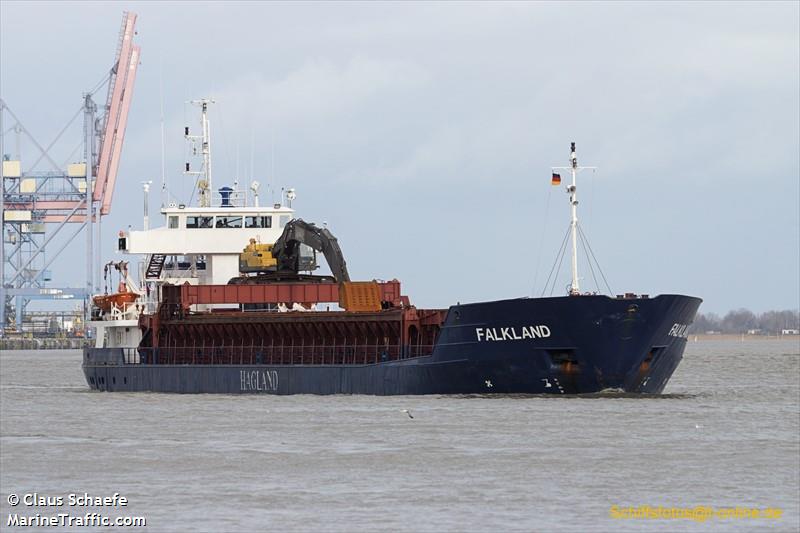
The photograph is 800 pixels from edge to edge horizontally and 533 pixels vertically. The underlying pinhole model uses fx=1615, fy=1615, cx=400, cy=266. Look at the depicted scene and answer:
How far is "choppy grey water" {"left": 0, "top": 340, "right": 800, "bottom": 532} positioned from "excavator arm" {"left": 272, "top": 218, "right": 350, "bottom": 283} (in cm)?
728

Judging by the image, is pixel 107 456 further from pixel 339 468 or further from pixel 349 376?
pixel 349 376

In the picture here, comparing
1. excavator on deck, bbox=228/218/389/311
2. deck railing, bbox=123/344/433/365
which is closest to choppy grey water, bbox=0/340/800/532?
deck railing, bbox=123/344/433/365

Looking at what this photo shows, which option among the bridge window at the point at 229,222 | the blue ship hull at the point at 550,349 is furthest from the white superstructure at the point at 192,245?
the blue ship hull at the point at 550,349

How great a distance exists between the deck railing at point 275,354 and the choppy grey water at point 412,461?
1.99 metres

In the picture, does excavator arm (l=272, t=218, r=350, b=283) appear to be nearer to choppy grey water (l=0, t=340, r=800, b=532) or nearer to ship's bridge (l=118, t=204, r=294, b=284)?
ship's bridge (l=118, t=204, r=294, b=284)

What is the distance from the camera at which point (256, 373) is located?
5016 cm

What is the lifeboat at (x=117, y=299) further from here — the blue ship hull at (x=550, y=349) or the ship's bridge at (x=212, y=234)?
the blue ship hull at (x=550, y=349)

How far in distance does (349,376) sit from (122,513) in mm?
22884

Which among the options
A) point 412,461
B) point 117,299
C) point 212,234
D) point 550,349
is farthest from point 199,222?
point 412,461

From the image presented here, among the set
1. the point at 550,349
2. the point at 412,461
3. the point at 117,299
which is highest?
the point at 117,299

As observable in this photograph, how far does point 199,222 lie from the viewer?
191ft

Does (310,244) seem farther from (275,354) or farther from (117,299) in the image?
(117,299)

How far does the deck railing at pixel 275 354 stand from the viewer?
4844 centimetres

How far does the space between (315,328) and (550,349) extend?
11069mm
